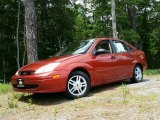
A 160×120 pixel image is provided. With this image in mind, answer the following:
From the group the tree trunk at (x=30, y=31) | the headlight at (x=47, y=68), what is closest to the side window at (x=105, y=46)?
the headlight at (x=47, y=68)

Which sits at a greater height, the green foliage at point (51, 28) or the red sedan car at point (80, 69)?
the green foliage at point (51, 28)

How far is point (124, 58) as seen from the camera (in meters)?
10.6

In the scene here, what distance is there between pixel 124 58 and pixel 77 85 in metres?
2.50

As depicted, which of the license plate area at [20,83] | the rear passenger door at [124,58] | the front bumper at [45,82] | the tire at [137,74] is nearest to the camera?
the front bumper at [45,82]

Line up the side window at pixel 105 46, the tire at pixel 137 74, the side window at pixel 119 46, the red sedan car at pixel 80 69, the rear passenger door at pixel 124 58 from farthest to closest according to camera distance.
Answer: the tire at pixel 137 74, the side window at pixel 119 46, the rear passenger door at pixel 124 58, the side window at pixel 105 46, the red sedan car at pixel 80 69

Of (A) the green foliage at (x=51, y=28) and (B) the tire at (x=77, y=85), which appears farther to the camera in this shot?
(A) the green foliage at (x=51, y=28)

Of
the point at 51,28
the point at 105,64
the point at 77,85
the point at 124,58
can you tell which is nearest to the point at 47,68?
the point at 77,85

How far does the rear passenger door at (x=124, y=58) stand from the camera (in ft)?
34.0

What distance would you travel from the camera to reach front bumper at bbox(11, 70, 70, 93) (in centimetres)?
809

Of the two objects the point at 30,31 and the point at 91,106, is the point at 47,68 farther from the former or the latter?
the point at 30,31

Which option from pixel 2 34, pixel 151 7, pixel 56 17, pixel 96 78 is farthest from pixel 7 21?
pixel 96 78

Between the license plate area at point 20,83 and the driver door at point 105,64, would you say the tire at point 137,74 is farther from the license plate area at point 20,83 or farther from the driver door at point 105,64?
the license plate area at point 20,83

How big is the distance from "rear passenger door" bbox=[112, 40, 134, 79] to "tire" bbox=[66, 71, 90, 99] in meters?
1.76

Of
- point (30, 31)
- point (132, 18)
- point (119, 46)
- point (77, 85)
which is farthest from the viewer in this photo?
point (132, 18)
